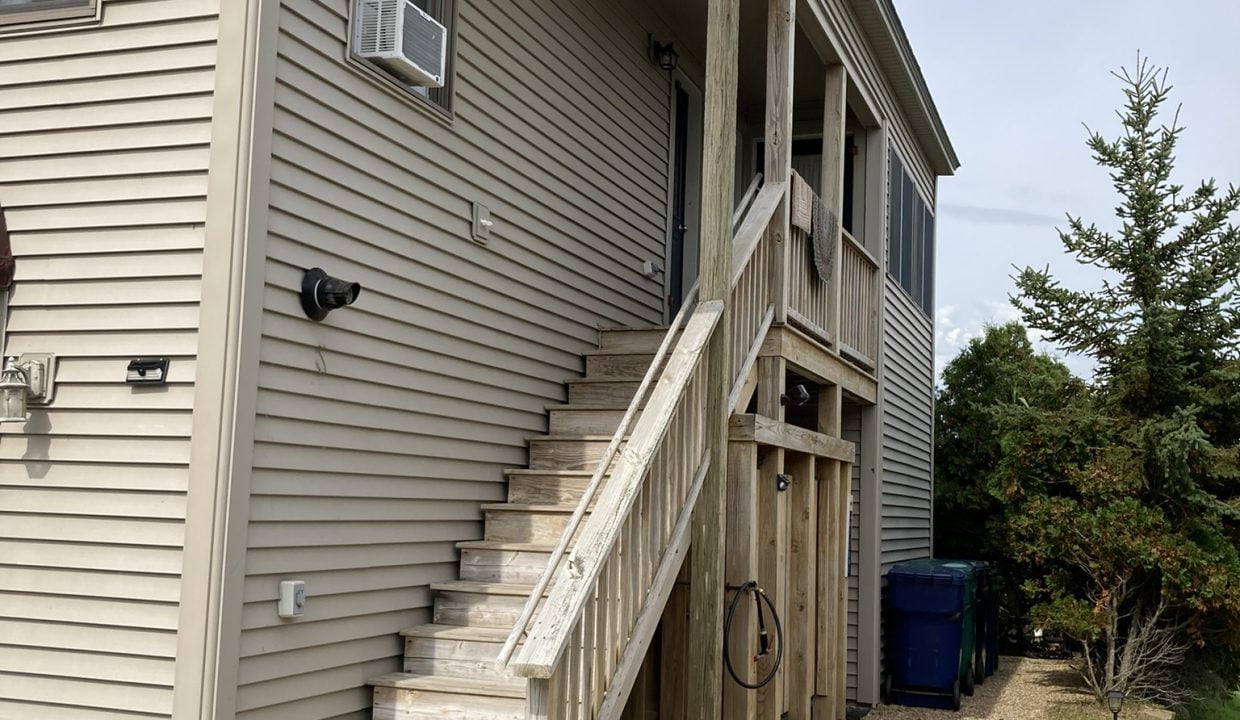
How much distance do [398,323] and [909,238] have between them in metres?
9.09

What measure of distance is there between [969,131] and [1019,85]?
8.04 m

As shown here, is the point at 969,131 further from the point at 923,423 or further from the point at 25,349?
the point at 25,349

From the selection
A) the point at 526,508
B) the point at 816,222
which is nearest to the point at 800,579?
the point at 816,222

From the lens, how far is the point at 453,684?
511cm

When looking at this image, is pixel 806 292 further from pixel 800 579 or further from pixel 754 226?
pixel 800 579

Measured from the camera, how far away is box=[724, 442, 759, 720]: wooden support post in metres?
6.80

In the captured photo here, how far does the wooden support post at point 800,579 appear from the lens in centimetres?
835

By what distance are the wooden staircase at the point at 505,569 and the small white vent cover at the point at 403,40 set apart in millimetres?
2063

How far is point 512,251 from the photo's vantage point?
6.57m

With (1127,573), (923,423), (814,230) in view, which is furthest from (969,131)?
(814,230)

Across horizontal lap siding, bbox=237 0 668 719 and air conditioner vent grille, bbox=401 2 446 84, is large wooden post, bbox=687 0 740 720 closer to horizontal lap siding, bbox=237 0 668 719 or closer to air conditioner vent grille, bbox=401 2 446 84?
horizontal lap siding, bbox=237 0 668 719

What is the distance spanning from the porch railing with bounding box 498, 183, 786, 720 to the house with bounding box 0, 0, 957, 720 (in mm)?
21

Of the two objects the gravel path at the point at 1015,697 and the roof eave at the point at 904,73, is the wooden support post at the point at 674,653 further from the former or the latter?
the roof eave at the point at 904,73

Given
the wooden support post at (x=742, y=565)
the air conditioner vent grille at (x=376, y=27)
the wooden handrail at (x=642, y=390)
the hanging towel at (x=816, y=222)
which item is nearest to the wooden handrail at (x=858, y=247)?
the hanging towel at (x=816, y=222)
